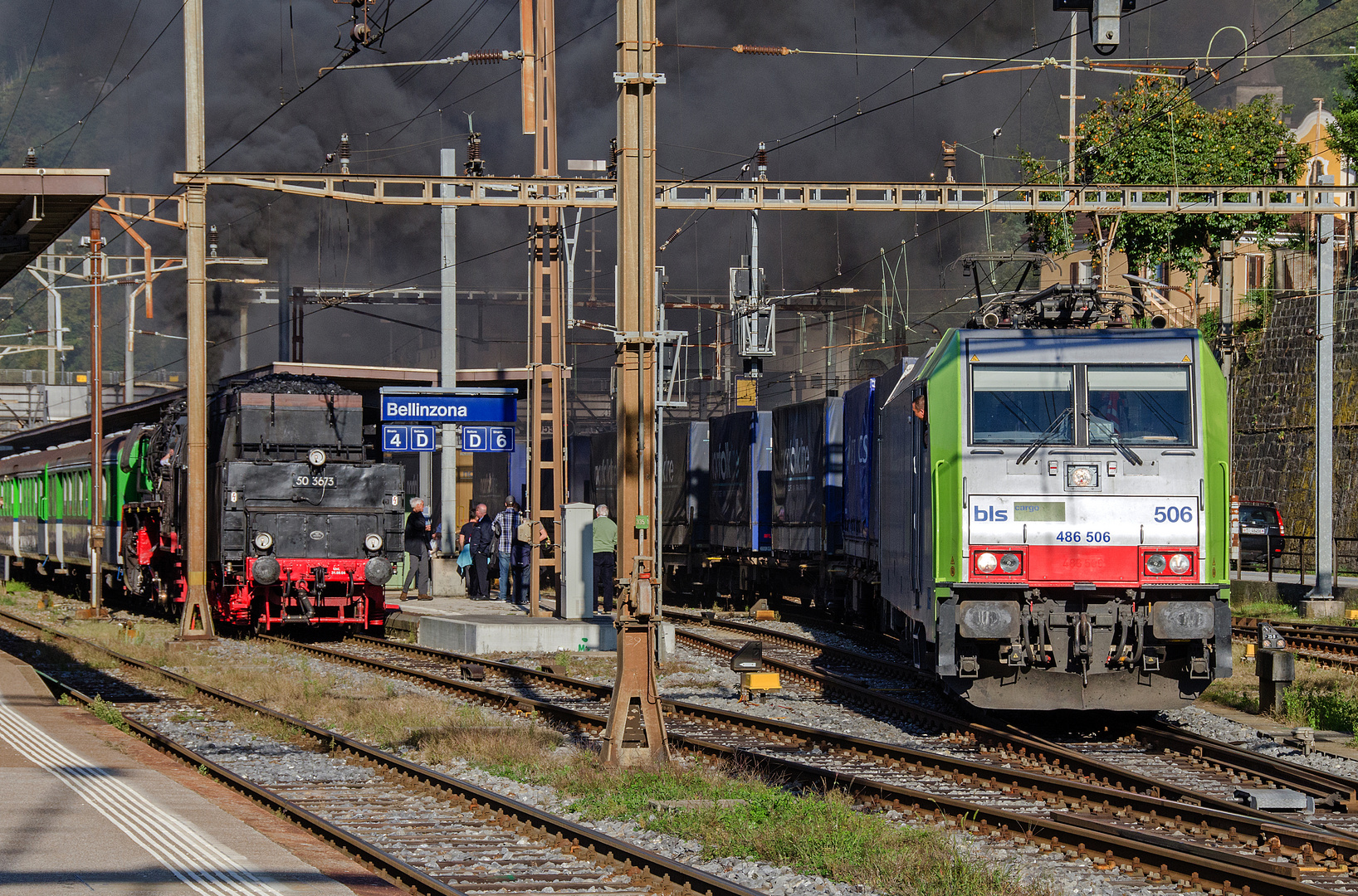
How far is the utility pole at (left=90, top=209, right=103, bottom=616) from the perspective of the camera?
2870cm

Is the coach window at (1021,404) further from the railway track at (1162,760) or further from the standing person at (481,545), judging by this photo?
the standing person at (481,545)

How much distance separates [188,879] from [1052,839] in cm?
498

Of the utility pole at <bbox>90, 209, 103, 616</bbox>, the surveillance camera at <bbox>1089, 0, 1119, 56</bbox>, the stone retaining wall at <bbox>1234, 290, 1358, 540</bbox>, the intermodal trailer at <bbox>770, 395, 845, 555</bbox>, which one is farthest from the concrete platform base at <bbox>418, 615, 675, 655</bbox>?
the stone retaining wall at <bbox>1234, 290, 1358, 540</bbox>

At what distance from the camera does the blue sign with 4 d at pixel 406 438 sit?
1000 inches

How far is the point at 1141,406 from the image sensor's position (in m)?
12.8

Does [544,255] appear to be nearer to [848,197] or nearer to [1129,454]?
[848,197]

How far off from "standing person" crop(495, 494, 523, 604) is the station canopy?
12.5m

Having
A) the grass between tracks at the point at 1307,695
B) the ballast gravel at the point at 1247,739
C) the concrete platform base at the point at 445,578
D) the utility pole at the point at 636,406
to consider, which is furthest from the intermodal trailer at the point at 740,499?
the utility pole at the point at 636,406

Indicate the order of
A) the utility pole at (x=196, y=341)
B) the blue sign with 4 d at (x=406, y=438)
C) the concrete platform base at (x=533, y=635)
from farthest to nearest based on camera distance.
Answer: the blue sign with 4 d at (x=406, y=438), the utility pole at (x=196, y=341), the concrete platform base at (x=533, y=635)

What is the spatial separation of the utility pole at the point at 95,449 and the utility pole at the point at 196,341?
7.24m

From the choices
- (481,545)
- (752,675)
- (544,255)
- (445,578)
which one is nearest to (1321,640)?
(752,675)

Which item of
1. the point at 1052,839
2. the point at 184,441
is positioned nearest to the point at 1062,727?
the point at 1052,839

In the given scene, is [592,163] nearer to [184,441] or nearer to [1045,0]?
[184,441]

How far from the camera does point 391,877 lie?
8.23 metres
